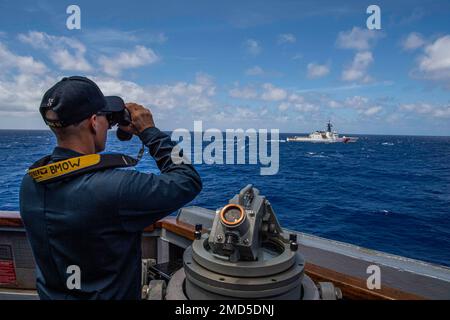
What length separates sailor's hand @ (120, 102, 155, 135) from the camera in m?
1.71

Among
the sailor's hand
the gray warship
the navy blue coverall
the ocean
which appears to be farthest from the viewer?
the ocean

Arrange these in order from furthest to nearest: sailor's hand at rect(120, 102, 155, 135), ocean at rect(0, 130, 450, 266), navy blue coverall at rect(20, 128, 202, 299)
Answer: ocean at rect(0, 130, 450, 266) → sailor's hand at rect(120, 102, 155, 135) → navy blue coverall at rect(20, 128, 202, 299)

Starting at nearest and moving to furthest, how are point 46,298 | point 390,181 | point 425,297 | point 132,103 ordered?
1. point 46,298
2. point 132,103
3. point 425,297
4. point 390,181

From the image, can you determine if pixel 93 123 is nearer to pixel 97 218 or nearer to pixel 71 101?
pixel 71 101

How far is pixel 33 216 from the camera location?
1469mm

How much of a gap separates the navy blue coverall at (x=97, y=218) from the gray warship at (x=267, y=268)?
24cm

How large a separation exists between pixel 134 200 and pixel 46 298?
740mm

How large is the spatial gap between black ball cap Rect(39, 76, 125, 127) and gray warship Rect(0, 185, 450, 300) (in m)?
0.74

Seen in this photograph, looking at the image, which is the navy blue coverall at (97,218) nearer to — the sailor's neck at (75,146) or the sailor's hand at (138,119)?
the sailor's neck at (75,146)

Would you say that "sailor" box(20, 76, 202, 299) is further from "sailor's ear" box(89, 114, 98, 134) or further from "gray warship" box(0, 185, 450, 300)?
"gray warship" box(0, 185, 450, 300)

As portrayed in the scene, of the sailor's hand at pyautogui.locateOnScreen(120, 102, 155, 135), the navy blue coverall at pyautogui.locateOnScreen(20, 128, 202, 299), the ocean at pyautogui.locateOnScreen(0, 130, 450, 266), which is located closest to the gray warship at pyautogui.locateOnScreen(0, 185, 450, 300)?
the navy blue coverall at pyautogui.locateOnScreen(20, 128, 202, 299)

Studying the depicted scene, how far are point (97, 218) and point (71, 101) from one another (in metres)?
0.51
